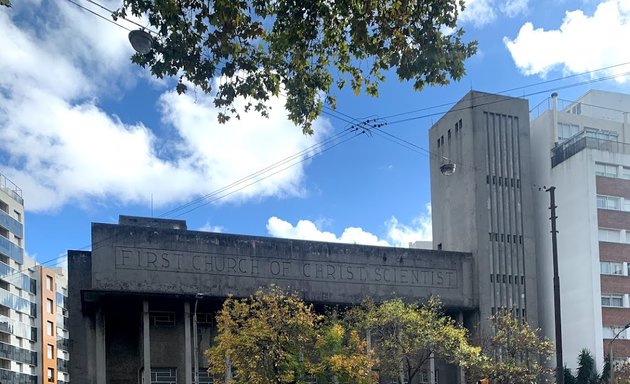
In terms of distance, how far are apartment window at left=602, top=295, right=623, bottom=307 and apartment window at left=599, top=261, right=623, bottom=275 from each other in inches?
60.0

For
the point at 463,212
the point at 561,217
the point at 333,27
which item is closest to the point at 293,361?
the point at 333,27

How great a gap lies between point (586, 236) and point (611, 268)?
2.75 meters

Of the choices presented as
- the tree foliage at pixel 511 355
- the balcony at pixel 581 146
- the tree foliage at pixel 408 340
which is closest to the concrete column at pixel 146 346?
the tree foliage at pixel 408 340

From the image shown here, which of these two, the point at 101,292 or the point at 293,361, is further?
the point at 101,292

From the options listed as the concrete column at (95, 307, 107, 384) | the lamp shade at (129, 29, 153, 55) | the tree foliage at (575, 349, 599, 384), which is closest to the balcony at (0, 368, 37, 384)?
the concrete column at (95, 307, 107, 384)

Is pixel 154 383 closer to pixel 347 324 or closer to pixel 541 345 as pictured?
pixel 347 324

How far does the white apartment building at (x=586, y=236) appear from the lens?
4372 centimetres

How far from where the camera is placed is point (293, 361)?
88.3 feet

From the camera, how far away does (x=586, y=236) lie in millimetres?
44375

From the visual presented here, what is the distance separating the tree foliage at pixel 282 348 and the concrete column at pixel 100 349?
34.4 ft

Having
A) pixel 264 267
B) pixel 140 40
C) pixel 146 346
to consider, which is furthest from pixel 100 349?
pixel 140 40

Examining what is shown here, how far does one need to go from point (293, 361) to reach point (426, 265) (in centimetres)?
1841

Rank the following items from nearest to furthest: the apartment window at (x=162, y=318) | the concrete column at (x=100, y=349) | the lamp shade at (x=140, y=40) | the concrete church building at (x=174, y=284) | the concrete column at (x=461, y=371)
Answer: the lamp shade at (x=140, y=40) < the concrete column at (x=100, y=349) < the concrete church building at (x=174, y=284) < the apartment window at (x=162, y=318) < the concrete column at (x=461, y=371)

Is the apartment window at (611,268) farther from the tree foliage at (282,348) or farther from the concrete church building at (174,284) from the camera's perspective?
the tree foliage at (282,348)
